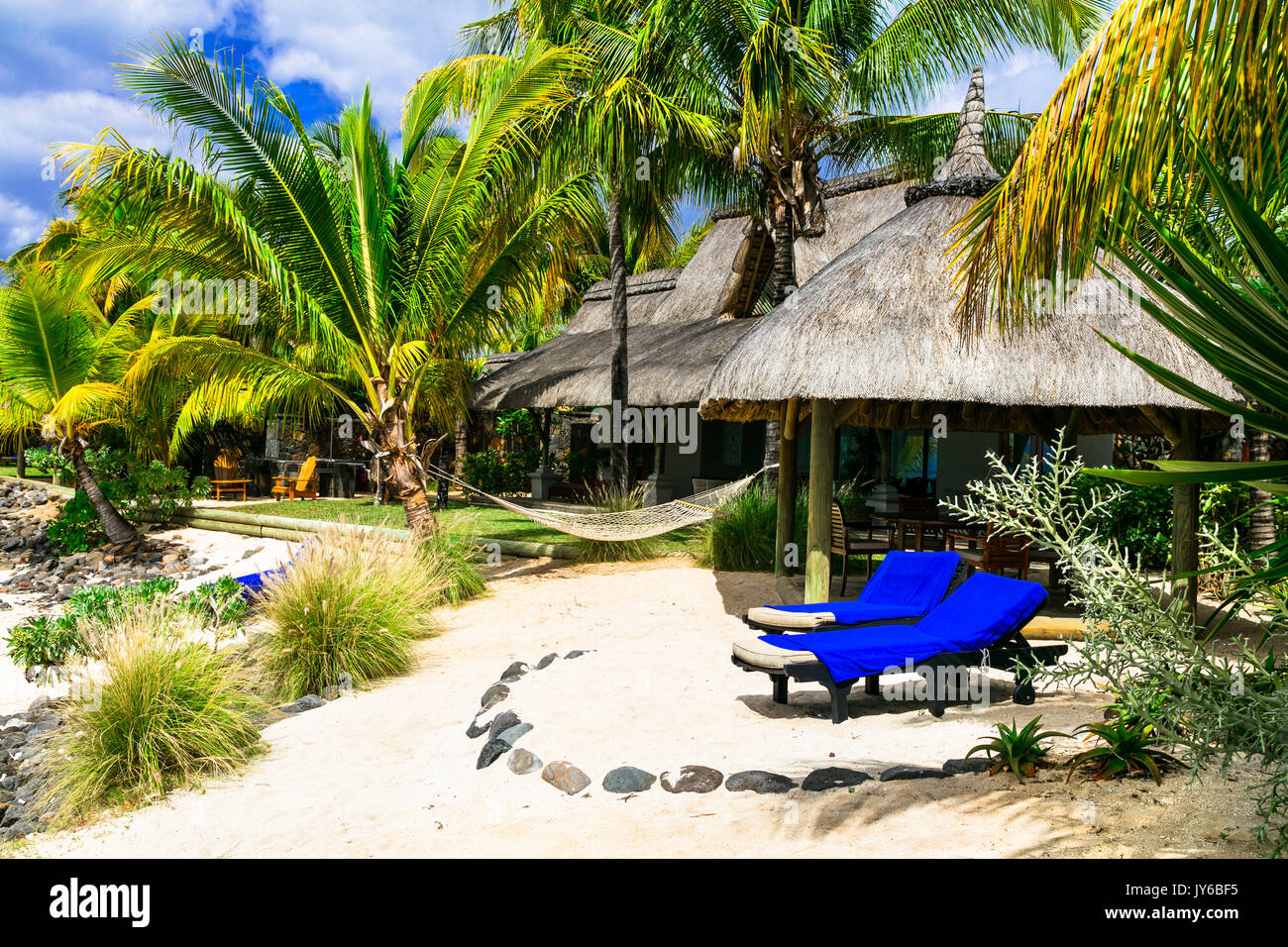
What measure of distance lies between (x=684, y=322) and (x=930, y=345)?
932cm

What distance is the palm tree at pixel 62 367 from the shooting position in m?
12.7

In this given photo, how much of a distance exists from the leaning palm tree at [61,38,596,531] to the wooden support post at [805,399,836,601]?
4.62m

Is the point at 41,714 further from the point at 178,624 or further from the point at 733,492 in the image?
the point at 733,492

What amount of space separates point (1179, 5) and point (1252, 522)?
20.5 ft

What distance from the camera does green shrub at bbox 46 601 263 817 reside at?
14.7 feet

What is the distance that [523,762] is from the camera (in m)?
4.16

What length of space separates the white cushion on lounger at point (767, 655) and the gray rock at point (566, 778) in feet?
4.28

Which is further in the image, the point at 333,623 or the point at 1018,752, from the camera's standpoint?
the point at 333,623

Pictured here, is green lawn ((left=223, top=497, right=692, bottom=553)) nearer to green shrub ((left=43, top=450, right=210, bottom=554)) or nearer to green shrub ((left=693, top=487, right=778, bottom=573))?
green shrub ((left=43, top=450, right=210, bottom=554))

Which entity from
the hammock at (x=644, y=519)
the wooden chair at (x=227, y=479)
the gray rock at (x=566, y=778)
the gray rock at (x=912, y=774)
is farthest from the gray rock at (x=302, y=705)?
the wooden chair at (x=227, y=479)

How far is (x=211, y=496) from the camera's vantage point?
57.1 feet
